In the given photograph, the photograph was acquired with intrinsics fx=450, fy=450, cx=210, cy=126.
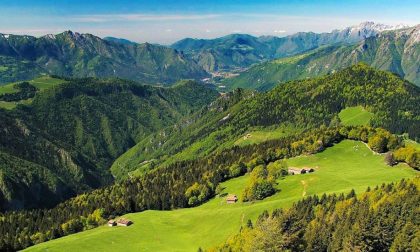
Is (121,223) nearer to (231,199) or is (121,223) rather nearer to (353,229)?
(231,199)

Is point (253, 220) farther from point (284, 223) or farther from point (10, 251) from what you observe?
point (10, 251)

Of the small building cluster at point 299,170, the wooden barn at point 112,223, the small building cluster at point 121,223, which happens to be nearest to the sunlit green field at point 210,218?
the wooden barn at point 112,223

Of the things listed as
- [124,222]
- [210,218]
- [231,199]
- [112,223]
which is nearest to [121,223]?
[124,222]

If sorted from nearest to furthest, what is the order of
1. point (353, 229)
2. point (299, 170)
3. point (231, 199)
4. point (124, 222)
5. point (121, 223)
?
point (353, 229), point (124, 222), point (121, 223), point (231, 199), point (299, 170)

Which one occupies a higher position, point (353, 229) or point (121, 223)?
point (353, 229)

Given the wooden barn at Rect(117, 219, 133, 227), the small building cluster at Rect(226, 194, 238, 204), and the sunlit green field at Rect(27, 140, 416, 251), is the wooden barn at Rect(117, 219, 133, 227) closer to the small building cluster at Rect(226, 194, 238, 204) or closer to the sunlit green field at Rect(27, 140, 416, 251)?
the sunlit green field at Rect(27, 140, 416, 251)

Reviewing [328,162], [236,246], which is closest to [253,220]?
[236,246]

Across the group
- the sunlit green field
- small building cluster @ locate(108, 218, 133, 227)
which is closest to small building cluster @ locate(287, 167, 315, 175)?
the sunlit green field
